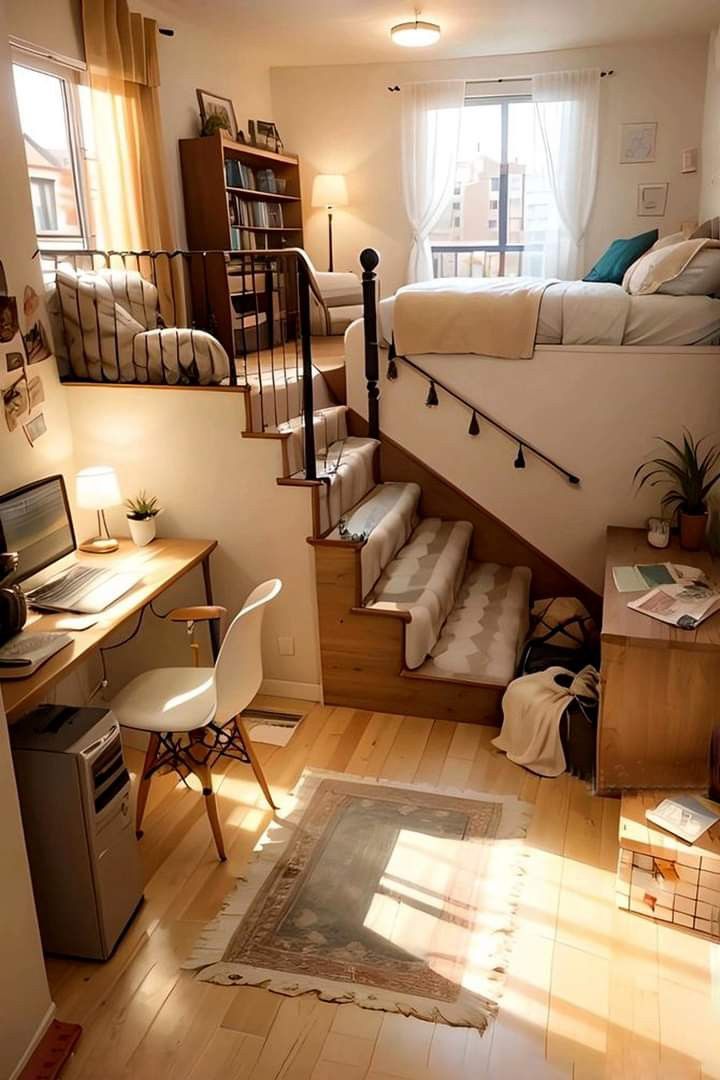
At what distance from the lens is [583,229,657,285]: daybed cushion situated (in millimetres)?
4797

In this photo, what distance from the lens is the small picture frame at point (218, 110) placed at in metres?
5.11

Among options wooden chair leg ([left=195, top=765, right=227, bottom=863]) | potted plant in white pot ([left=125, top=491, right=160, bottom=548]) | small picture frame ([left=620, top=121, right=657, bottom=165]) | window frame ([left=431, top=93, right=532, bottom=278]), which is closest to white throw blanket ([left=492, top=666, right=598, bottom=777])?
wooden chair leg ([left=195, top=765, right=227, bottom=863])

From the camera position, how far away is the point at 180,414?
3410mm

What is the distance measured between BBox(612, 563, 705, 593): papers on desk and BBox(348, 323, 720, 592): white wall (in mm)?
515

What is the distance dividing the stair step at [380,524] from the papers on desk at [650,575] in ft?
3.29

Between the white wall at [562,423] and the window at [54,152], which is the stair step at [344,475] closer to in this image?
the white wall at [562,423]

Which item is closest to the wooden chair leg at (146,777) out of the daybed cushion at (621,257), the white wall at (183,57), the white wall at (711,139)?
the white wall at (183,57)

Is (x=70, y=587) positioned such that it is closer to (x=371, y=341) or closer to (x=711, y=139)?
(x=371, y=341)

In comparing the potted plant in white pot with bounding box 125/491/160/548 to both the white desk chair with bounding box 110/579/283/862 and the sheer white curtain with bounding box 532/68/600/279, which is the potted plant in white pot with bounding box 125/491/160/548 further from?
the sheer white curtain with bounding box 532/68/600/279

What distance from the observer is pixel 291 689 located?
3682 millimetres

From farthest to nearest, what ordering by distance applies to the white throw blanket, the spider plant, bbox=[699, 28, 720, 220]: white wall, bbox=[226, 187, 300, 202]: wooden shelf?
bbox=[226, 187, 300, 202]: wooden shelf
bbox=[699, 28, 720, 220]: white wall
the spider plant
the white throw blanket

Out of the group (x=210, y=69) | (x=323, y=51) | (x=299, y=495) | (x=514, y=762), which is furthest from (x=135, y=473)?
(x=323, y=51)

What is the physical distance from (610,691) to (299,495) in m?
1.44

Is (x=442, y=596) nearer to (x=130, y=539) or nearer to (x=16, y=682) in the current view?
(x=130, y=539)
